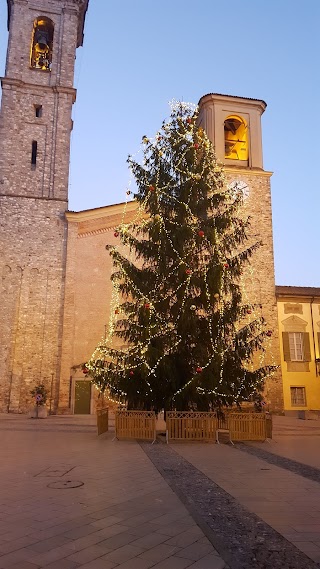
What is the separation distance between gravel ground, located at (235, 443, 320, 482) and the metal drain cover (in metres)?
3.98

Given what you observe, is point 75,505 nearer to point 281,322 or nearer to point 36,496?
point 36,496

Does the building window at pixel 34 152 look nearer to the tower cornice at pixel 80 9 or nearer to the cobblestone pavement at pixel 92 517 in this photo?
the tower cornice at pixel 80 9

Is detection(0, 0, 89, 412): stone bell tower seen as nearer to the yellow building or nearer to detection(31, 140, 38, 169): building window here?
detection(31, 140, 38, 169): building window

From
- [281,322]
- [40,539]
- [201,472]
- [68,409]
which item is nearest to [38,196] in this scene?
[68,409]

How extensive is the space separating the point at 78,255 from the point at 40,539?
18943 millimetres

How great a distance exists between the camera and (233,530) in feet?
16.2

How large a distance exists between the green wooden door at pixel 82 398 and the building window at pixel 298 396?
1074cm

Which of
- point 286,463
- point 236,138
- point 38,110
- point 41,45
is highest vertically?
point 41,45

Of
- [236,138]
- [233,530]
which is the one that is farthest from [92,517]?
[236,138]

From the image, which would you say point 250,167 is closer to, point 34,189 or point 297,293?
point 297,293

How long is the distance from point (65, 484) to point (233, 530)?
3075 millimetres

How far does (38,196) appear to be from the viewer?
23.1 meters

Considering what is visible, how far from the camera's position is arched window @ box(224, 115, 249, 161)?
25.8m

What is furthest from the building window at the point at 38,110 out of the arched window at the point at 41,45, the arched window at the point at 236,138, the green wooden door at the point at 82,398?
the green wooden door at the point at 82,398
